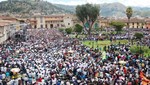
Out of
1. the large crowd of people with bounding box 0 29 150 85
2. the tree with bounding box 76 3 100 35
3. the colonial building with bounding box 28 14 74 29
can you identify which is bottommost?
the colonial building with bounding box 28 14 74 29

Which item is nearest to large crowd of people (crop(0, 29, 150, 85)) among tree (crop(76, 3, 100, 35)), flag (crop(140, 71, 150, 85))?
flag (crop(140, 71, 150, 85))

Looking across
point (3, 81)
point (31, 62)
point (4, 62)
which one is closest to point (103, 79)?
point (3, 81)

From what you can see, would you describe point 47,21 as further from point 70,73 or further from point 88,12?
point 70,73

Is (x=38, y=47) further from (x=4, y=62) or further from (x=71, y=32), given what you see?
(x=71, y=32)

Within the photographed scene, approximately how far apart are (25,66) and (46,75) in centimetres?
367

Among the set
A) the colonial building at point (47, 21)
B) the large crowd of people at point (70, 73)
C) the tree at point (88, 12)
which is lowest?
the colonial building at point (47, 21)

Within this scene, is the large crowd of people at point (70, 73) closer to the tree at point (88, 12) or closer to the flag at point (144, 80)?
the flag at point (144, 80)

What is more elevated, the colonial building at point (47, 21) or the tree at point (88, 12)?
the tree at point (88, 12)

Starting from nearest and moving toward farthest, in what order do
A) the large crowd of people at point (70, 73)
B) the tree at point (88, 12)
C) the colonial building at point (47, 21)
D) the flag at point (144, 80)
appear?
the large crowd of people at point (70, 73), the flag at point (144, 80), the tree at point (88, 12), the colonial building at point (47, 21)

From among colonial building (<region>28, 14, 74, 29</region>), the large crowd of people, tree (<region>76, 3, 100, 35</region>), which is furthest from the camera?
colonial building (<region>28, 14, 74, 29</region>)

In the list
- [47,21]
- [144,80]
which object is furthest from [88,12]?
A: [47,21]

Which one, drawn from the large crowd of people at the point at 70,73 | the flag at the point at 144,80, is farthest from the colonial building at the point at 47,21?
the flag at the point at 144,80

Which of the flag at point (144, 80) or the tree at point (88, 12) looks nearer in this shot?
the flag at point (144, 80)

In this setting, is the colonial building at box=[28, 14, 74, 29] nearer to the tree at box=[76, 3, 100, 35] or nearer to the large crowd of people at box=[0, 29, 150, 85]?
the tree at box=[76, 3, 100, 35]
